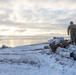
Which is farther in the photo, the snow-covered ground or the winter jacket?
the winter jacket

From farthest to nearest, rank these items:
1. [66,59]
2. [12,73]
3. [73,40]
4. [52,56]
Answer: [73,40] → [52,56] → [66,59] → [12,73]

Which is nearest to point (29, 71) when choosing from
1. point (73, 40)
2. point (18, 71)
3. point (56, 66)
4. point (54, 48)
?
point (18, 71)

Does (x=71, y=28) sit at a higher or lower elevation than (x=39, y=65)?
higher

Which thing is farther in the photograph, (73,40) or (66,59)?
(73,40)

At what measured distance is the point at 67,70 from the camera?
1509cm

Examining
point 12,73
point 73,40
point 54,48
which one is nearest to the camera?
point 12,73

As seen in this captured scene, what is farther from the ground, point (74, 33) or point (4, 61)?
point (74, 33)

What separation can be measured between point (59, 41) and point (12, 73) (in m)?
7.57

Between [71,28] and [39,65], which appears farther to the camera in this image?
[71,28]

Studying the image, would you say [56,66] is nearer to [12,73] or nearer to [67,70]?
[67,70]

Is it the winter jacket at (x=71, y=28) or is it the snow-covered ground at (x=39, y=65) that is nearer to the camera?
the snow-covered ground at (x=39, y=65)

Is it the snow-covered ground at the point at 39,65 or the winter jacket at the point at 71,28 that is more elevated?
the winter jacket at the point at 71,28

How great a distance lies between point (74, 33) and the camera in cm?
2386

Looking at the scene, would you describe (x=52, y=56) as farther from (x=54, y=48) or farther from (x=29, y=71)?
(x=29, y=71)
